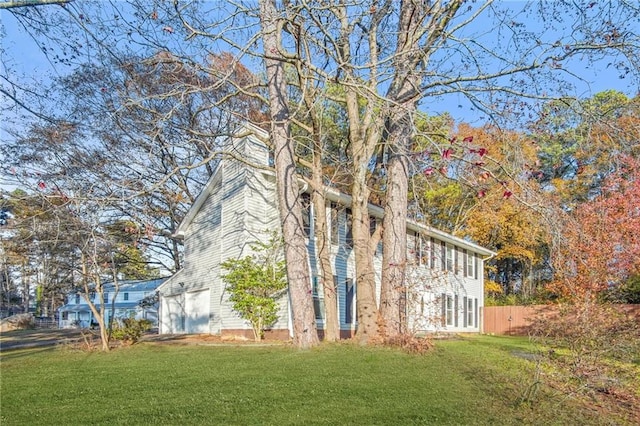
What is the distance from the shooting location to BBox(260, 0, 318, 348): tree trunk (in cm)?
1072

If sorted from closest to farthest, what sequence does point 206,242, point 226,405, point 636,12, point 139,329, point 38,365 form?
point 226,405
point 636,12
point 38,365
point 139,329
point 206,242

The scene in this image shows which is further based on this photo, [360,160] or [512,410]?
[360,160]

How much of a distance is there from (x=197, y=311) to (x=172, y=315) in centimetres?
199

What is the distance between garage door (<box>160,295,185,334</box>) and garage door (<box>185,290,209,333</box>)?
1.84 ft

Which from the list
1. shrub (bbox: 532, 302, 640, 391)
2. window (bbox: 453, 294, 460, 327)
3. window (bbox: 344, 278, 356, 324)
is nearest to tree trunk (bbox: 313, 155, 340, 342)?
window (bbox: 344, 278, 356, 324)

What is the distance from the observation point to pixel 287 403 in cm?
569

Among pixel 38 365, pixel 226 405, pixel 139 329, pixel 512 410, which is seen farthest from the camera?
pixel 139 329

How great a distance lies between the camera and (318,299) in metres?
15.6

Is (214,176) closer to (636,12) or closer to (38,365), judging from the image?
(38,365)

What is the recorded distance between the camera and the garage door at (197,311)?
17469 mm

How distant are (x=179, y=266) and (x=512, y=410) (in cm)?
2107

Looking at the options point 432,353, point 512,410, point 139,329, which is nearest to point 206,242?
point 139,329

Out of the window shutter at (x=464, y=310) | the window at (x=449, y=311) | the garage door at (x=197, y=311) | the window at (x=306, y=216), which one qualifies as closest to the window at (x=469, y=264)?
the window shutter at (x=464, y=310)

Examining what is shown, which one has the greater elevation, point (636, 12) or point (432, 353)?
point (636, 12)
